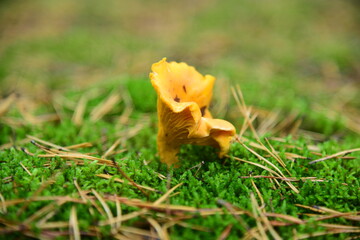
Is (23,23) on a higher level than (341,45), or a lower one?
higher

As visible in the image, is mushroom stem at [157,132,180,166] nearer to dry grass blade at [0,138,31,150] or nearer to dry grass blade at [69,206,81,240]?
dry grass blade at [69,206,81,240]

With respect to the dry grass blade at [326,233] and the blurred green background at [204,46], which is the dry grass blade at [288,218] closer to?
the dry grass blade at [326,233]

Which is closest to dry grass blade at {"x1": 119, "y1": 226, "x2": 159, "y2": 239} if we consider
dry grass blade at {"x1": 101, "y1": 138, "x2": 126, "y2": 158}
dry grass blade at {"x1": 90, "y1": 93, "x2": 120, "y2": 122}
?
dry grass blade at {"x1": 101, "y1": 138, "x2": 126, "y2": 158}

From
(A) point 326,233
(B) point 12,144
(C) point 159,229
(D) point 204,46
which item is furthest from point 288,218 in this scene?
(D) point 204,46

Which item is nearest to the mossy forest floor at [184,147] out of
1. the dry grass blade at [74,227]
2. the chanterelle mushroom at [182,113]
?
the dry grass blade at [74,227]

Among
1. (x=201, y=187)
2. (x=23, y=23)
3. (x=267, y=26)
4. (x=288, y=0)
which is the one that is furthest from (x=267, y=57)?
(x=23, y=23)

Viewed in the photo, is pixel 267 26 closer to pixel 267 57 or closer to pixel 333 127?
pixel 267 57

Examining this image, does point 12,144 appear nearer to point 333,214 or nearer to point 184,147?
point 184,147
